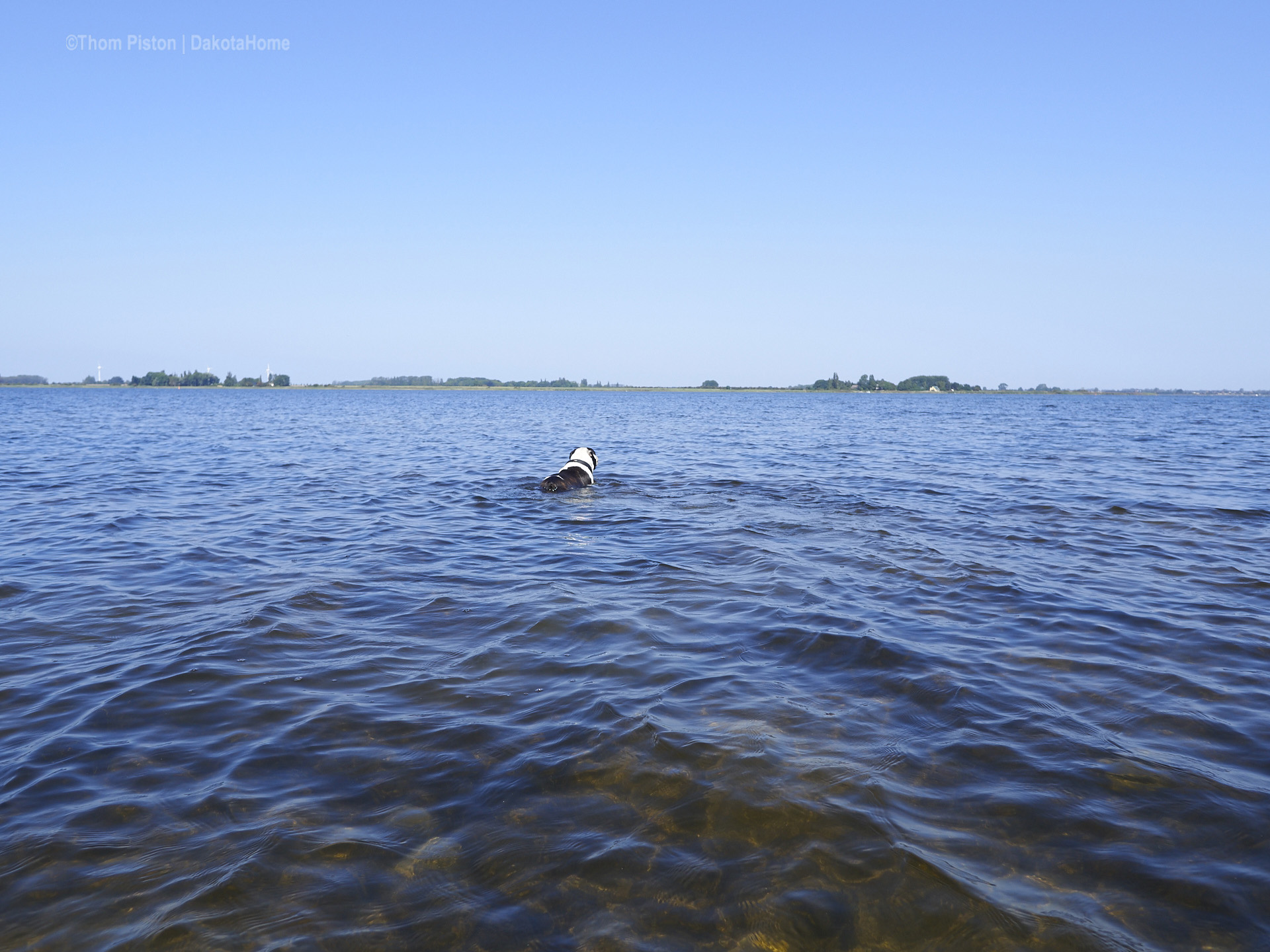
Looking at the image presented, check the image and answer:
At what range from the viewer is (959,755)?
16.1 feet

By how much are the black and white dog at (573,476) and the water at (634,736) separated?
17.1 feet

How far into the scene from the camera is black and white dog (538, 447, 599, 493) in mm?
18156

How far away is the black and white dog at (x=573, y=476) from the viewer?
59.6 feet

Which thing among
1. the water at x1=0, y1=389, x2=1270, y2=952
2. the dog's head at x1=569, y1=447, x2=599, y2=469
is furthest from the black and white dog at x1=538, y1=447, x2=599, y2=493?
the water at x1=0, y1=389, x2=1270, y2=952

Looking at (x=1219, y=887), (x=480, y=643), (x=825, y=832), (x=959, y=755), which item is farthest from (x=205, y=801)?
(x=1219, y=887)

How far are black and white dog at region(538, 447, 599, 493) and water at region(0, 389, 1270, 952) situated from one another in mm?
5198

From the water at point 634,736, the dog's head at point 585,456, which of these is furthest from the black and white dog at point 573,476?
the water at point 634,736

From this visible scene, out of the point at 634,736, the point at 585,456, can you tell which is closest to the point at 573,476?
the point at 585,456

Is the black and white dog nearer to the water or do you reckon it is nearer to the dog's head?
the dog's head

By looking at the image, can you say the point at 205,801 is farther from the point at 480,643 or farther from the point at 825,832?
the point at 825,832

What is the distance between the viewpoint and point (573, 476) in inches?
722

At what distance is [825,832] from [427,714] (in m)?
3.12

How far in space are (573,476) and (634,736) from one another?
13.4 m

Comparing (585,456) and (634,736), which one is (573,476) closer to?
(585,456)
